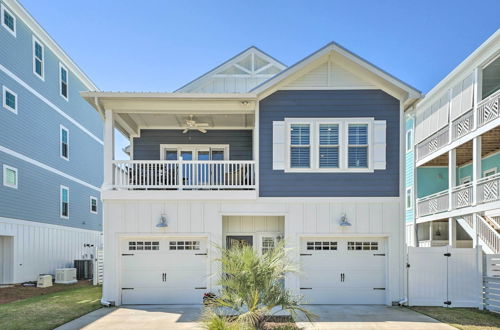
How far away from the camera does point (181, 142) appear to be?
1380 cm

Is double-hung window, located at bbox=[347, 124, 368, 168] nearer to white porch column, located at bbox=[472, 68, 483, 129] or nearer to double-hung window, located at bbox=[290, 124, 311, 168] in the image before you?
double-hung window, located at bbox=[290, 124, 311, 168]

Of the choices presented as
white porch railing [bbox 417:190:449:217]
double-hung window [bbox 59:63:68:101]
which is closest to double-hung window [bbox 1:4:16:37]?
double-hung window [bbox 59:63:68:101]

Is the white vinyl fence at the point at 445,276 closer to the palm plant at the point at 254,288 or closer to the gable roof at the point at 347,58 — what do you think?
the gable roof at the point at 347,58

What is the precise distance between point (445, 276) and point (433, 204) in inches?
302

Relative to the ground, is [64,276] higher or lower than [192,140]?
lower

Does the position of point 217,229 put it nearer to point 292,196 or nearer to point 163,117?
point 292,196

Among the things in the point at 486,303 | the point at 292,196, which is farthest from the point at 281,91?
the point at 486,303

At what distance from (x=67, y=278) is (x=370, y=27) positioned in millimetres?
15386

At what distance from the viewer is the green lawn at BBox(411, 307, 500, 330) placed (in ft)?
28.9

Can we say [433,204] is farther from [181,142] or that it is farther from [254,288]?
[254,288]

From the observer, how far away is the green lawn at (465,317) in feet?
28.9

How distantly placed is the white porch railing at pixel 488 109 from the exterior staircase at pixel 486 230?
3325 mm

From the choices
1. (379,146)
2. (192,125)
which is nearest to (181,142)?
(192,125)

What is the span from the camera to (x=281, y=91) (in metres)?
11.4
